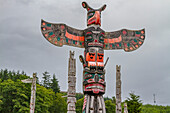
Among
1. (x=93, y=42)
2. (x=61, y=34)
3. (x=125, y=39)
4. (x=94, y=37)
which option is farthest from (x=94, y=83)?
(x=125, y=39)

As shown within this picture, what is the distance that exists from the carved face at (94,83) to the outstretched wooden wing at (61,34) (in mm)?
2185

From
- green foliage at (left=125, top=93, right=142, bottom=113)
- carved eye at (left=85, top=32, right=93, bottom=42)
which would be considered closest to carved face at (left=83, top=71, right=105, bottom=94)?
carved eye at (left=85, top=32, right=93, bottom=42)

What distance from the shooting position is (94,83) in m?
12.1

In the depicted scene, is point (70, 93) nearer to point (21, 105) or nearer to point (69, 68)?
point (69, 68)

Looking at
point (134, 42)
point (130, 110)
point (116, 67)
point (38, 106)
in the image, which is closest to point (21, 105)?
point (38, 106)


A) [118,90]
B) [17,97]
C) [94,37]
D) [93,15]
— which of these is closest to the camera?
[94,37]

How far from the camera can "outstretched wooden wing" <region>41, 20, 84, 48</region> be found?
12867mm

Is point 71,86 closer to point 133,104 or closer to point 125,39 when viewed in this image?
point 125,39

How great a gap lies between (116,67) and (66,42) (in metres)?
4.23

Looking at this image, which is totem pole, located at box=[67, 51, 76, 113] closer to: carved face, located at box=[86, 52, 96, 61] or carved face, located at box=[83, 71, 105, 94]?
carved face, located at box=[83, 71, 105, 94]

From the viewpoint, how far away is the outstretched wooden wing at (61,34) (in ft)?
42.2

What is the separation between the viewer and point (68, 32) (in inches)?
529

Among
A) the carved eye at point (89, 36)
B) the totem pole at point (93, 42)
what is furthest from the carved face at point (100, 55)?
the carved eye at point (89, 36)

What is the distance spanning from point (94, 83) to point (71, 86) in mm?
1682
